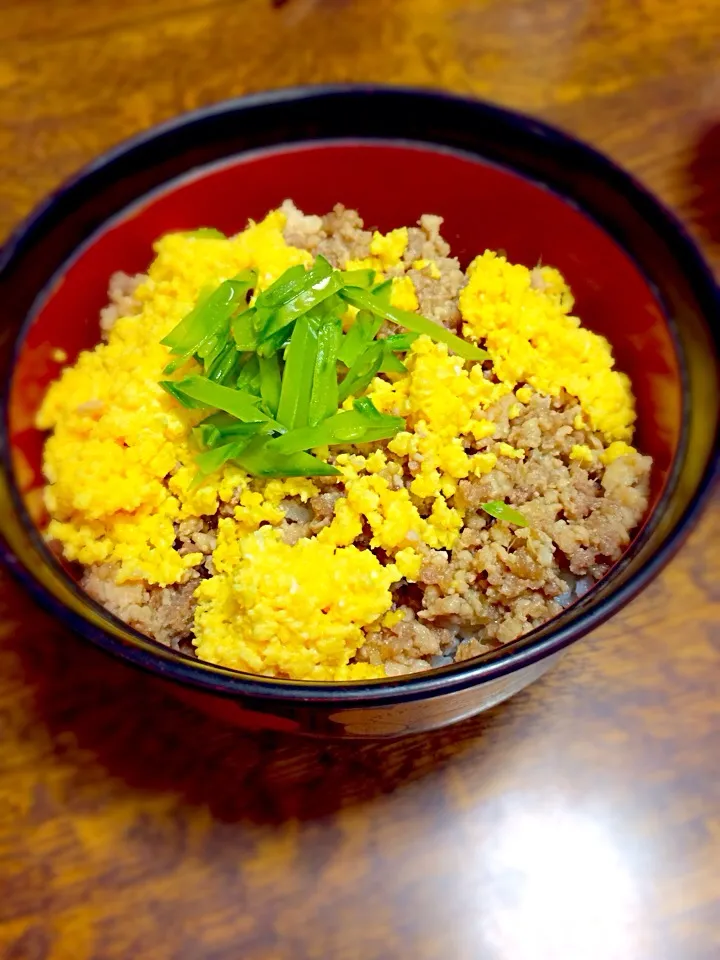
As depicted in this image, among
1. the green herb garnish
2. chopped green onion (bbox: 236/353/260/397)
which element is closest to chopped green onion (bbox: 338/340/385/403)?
the green herb garnish

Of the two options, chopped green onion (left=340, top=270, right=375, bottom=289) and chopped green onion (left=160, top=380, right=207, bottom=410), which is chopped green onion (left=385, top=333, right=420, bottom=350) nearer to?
chopped green onion (left=340, top=270, right=375, bottom=289)

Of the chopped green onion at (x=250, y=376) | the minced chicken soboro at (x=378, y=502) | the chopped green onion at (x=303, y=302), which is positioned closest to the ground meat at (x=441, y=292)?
the minced chicken soboro at (x=378, y=502)

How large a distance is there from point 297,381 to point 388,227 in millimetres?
342

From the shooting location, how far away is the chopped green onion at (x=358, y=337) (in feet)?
3.21

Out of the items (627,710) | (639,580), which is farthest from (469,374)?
(627,710)

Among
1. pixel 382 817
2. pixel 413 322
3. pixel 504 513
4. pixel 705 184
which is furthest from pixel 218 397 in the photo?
pixel 705 184

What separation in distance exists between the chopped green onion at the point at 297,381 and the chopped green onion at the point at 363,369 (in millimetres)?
44

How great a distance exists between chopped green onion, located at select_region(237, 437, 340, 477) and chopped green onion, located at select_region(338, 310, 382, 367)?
0.44ft

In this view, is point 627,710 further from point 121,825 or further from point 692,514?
point 121,825

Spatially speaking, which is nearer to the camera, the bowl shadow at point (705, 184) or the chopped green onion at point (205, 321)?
the chopped green onion at point (205, 321)

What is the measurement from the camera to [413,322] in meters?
0.99

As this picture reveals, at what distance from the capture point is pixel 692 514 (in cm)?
78

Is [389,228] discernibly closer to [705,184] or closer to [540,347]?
[540,347]

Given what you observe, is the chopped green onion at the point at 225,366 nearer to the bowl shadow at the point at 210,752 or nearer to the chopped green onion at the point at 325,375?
the chopped green onion at the point at 325,375
